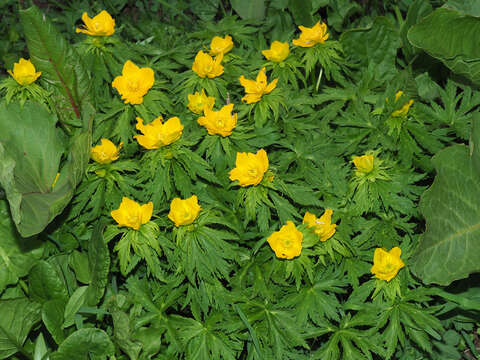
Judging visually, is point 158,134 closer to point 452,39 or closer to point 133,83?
point 133,83

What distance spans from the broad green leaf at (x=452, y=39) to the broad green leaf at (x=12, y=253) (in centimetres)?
193

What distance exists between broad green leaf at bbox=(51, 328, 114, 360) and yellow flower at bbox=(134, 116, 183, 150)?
0.73 metres

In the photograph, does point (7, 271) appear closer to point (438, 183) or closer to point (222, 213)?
point (222, 213)

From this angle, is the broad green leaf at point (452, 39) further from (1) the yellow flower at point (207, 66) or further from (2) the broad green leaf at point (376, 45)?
(1) the yellow flower at point (207, 66)

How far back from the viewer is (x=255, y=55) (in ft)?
9.61

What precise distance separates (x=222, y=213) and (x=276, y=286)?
1.21 feet

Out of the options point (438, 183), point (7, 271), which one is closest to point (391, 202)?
point (438, 183)

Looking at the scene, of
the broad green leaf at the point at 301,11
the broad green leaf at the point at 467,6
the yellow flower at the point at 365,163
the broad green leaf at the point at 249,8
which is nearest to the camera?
the yellow flower at the point at 365,163

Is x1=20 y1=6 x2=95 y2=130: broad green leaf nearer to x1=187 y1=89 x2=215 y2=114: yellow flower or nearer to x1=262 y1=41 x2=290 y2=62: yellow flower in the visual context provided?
x1=187 y1=89 x2=215 y2=114: yellow flower

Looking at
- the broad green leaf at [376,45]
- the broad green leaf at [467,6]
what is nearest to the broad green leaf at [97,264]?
the broad green leaf at [376,45]

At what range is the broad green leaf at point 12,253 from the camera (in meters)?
2.50

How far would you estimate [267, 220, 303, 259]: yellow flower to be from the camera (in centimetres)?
207

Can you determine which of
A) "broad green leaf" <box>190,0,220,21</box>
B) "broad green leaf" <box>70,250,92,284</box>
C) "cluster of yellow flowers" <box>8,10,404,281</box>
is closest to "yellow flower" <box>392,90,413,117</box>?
"cluster of yellow flowers" <box>8,10,404,281</box>

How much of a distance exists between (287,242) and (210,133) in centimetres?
53
